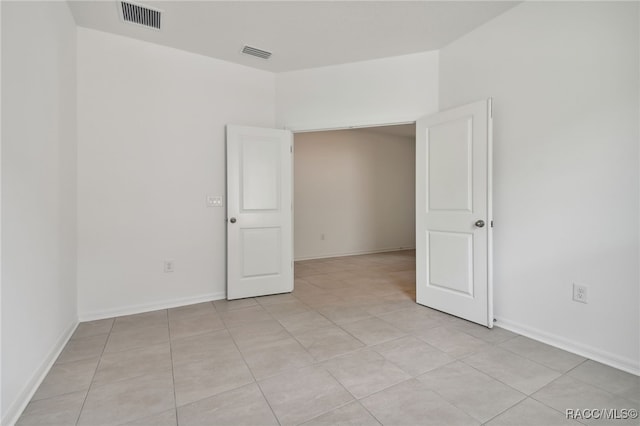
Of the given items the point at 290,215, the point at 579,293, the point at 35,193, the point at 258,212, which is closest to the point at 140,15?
the point at 35,193

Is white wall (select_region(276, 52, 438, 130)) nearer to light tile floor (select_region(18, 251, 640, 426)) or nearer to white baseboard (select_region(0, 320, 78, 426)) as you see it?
light tile floor (select_region(18, 251, 640, 426))

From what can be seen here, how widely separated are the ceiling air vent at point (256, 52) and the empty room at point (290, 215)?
0.07 m

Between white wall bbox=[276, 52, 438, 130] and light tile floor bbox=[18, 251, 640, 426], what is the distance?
82.7 inches

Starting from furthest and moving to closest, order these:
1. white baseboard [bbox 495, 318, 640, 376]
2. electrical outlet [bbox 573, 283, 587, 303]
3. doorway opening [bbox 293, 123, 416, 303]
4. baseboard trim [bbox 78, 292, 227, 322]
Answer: doorway opening [bbox 293, 123, 416, 303], baseboard trim [bbox 78, 292, 227, 322], electrical outlet [bbox 573, 283, 587, 303], white baseboard [bbox 495, 318, 640, 376]

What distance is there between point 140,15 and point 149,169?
133cm

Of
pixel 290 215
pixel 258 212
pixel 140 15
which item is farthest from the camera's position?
pixel 290 215

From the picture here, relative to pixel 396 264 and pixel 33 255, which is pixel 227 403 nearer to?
pixel 33 255

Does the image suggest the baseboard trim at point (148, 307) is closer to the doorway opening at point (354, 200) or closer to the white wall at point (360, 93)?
the doorway opening at point (354, 200)

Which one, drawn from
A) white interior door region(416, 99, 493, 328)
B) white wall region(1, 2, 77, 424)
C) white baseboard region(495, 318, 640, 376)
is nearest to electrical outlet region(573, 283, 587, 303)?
white baseboard region(495, 318, 640, 376)

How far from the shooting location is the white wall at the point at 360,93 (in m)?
3.24

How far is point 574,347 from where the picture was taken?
2146 millimetres

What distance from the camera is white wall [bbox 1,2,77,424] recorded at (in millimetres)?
1526

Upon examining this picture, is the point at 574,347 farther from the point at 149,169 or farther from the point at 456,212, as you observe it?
the point at 149,169

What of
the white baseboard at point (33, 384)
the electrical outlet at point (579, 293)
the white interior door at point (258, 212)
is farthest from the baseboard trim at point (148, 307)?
the electrical outlet at point (579, 293)
